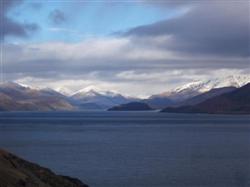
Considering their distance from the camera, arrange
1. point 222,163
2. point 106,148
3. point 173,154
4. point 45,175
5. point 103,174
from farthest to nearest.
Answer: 1. point 106,148
2. point 173,154
3. point 222,163
4. point 103,174
5. point 45,175

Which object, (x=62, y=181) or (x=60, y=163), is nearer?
(x=62, y=181)

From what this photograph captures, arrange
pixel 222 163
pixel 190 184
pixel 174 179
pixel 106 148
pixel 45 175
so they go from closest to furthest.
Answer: pixel 45 175, pixel 190 184, pixel 174 179, pixel 222 163, pixel 106 148

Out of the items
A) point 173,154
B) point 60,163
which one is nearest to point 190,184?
point 60,163

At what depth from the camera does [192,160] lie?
84.2 metres

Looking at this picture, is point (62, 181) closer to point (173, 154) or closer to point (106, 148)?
point (173, 154)

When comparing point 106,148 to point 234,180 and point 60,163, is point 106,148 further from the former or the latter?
point 234,180

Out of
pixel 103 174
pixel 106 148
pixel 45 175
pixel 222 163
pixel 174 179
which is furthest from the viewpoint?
pixel 106 148

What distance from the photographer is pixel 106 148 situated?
4281 inches

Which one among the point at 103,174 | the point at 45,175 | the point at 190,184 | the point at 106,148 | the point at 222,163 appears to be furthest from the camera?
the point at 106,148

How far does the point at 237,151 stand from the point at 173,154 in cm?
1419

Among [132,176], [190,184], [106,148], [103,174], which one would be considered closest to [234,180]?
[190,184]

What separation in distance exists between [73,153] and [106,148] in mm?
12856

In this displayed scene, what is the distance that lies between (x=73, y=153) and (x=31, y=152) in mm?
9120

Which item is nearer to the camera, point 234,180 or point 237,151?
point 234,180
